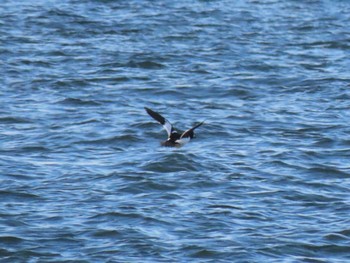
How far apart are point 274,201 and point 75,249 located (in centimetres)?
321

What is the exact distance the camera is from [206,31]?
86.0 feet

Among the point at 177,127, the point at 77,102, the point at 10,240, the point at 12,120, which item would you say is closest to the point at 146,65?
the point at 77,102

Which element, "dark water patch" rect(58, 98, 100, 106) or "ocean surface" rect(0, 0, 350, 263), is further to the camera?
"dark water patch" rect(58, 98, 100, 106)

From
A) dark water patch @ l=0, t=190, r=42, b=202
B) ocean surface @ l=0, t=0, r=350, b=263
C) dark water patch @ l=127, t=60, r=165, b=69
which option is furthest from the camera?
dark water patch @ l=127, t=60, r=165, b=69

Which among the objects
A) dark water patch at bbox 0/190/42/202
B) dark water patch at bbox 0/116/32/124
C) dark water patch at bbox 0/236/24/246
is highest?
dark water patch at bbox 0/236/24/246

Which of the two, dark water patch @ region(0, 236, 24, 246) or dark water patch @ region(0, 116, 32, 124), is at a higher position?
dark water patch @ region(0, 236, 24, 246)

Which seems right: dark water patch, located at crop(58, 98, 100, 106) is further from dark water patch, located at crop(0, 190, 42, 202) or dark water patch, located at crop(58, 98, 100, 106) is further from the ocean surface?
dark water patch, located at crop(0, 190, 42, 202)

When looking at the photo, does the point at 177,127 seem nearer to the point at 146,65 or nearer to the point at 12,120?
the point at 12,120

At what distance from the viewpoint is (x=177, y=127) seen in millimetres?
18578

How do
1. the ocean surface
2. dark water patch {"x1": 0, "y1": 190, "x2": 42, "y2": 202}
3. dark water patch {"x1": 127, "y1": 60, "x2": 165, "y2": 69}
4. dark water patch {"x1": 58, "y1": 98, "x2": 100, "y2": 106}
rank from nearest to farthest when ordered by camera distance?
the ocean surface, dark water patch {"x1": 0, "y1": 190, "x2": 42, "y2": 202}, dark water patch {"x1": 58, "y1": 98, "x2": 100, "y2": 106}, dark water patch {"x1": 127, "y1": 60, "x2": 165, "y2": 69}

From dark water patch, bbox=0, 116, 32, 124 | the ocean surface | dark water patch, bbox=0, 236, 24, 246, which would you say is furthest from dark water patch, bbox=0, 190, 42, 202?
dark water patch, bbox=0, 116, 32, 124

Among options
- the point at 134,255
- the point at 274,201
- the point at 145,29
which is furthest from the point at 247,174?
the point at 145,29

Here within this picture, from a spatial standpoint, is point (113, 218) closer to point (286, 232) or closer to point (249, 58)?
point (286, 232)

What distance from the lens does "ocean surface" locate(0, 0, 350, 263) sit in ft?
42.9
